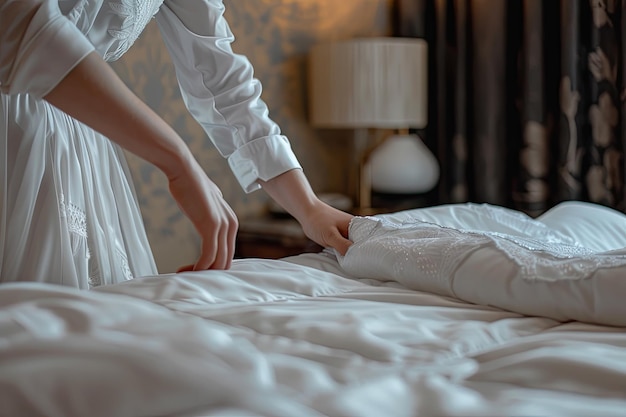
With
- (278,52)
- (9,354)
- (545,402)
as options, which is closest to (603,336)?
(545,402)

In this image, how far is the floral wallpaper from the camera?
116 inches

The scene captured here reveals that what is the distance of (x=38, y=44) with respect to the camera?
855 mm

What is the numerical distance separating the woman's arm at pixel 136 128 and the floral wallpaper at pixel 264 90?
2.04 meters

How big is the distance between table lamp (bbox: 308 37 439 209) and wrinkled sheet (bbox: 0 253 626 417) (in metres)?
2.31

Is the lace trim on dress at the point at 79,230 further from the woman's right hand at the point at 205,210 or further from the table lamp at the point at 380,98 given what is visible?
the table lamp at the point at 380,98

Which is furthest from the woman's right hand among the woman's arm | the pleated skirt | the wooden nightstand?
the wooden nightstand

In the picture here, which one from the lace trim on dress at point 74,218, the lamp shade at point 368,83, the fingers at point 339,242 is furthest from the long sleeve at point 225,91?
the lamp shade at point 368,83

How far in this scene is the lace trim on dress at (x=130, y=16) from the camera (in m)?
1.18

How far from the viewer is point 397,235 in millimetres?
1044

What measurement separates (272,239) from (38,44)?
7.24ft

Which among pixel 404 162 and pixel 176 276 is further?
pixel 404 162

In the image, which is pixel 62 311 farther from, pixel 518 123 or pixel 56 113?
pixel 518 123

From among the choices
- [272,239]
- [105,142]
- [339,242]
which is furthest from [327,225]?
[272,239]

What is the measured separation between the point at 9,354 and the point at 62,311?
0.32 ft
